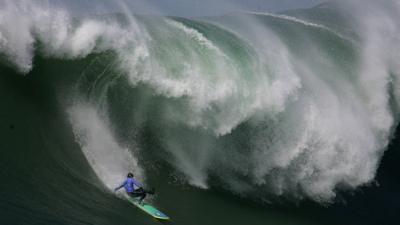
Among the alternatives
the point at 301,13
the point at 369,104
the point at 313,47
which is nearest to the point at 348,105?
the point at 369,104

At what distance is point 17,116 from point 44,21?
9.78 feet

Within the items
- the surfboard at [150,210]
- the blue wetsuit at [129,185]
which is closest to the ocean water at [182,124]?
the surfboard at [150,210]

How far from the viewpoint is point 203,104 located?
13938 millimetres

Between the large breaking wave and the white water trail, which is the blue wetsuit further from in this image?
the large breaking wave

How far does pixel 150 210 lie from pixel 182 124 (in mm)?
3229

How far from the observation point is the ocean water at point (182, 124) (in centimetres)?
1202

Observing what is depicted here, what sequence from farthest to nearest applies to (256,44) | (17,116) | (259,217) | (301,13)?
→ (301,13) < (256,44) < (259,217) < (17,116)

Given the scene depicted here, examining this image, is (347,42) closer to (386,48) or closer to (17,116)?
(386,48)

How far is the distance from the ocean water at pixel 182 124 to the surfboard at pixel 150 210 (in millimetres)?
285

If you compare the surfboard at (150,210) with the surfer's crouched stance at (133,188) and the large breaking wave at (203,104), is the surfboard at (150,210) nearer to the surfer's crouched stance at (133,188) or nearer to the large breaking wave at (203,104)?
the surfer's crouched stance at (133,188)

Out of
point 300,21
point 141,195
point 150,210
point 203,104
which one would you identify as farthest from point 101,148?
point 300,21

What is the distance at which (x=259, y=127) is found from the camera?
574 inches

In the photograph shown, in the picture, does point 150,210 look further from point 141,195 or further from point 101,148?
point 101,148

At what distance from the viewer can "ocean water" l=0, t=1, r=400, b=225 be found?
1202 centimetres
